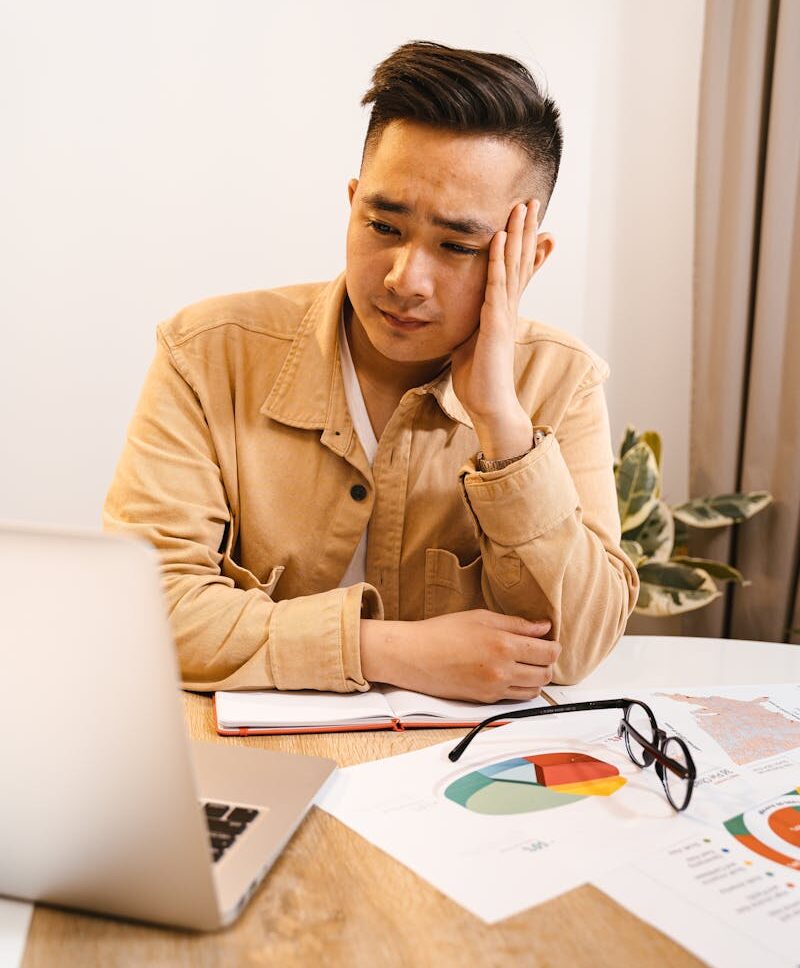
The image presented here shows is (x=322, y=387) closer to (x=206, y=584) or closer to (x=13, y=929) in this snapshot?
(x=206, y=584)

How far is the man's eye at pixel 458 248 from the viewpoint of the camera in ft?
4.16

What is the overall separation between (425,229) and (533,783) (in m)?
0.69

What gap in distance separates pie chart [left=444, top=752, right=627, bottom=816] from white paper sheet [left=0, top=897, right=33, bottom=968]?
1.10ft

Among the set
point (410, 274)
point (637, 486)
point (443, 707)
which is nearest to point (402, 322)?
point (410, 274)

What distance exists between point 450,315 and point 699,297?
5.44 feet

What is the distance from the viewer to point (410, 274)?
1242 mm

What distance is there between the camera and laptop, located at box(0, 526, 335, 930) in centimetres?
55

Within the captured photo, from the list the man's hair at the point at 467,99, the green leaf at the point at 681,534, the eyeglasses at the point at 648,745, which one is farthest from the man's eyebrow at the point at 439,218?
the green leaf at the point at 681,534

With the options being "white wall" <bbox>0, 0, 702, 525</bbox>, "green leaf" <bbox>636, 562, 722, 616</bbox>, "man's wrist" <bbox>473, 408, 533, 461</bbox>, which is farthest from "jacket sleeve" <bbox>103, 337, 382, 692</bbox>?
"green leaf" <bbox>636, 562, 722, 616</bbox>

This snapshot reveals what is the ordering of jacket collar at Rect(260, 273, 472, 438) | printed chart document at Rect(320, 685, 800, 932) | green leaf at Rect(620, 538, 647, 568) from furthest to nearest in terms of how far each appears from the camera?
1. green leaf at Rect(620, 538, 647, 568)
2. jacket collar at Rect(260, 273, 472, 438)
3. printed chart document at Rect(320, 685, 800, 932)

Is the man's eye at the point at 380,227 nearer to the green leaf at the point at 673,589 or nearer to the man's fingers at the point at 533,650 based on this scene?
the man's fingers at the point at 533,650

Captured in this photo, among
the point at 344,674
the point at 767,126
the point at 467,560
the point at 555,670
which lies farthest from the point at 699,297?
the point at 344,674

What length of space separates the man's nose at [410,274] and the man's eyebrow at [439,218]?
0.04 m

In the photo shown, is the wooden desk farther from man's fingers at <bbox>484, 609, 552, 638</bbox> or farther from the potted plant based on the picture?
the potted plant
